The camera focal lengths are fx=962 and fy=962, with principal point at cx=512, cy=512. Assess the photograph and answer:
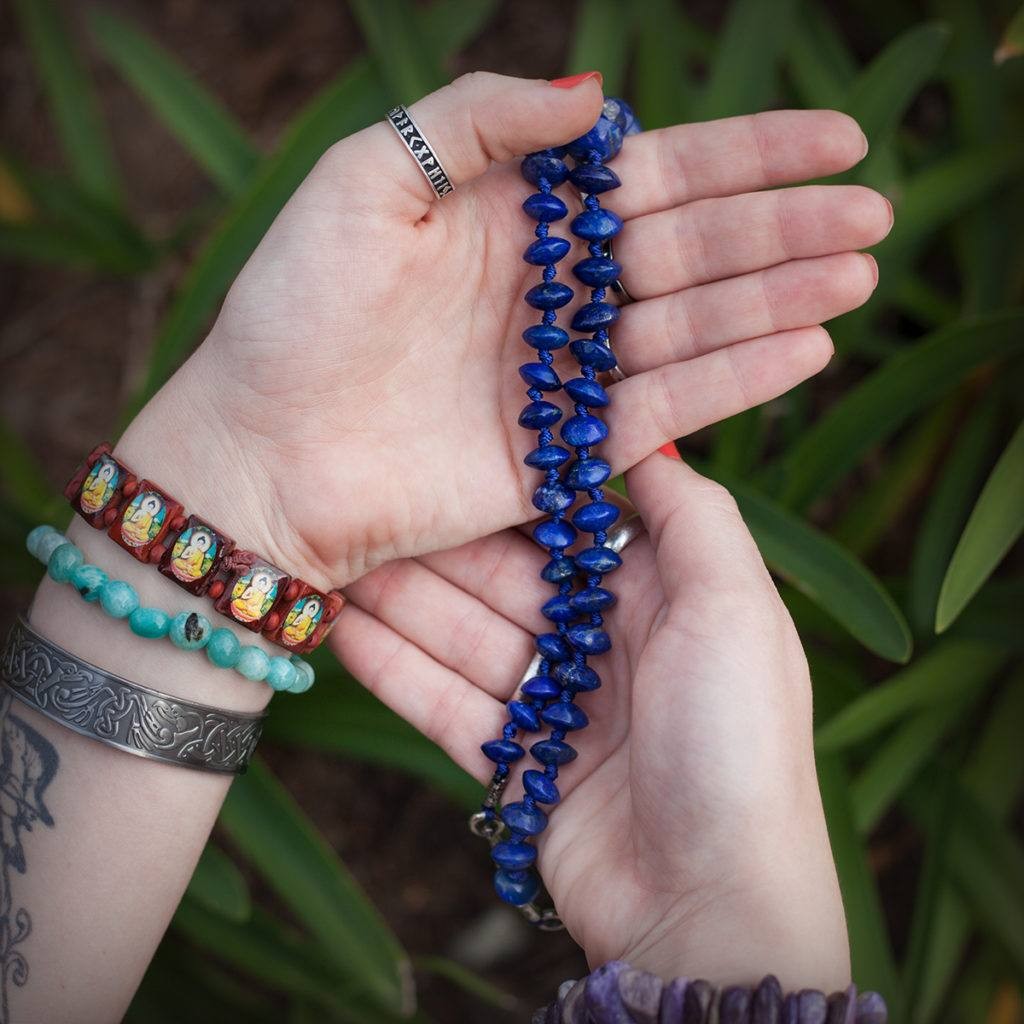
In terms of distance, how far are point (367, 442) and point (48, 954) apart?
64 centimetres

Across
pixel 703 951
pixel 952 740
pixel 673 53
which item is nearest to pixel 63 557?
pixel 703 951

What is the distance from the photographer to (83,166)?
1712 millimetres

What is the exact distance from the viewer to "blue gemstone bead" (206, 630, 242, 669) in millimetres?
1019

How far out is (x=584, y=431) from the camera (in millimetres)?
1034

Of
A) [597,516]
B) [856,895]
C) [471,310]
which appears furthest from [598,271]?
[856,895]

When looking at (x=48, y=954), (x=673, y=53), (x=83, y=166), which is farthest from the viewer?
(x=83, y=166)

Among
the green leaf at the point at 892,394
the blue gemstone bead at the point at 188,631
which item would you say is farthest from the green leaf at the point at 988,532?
the blue gemstone bead at the point at 188,631

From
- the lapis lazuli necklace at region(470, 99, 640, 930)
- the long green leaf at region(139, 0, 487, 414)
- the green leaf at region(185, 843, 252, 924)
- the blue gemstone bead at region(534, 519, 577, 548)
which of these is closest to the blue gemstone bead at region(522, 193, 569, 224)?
the lapis lazuli necklace at region(470, 99, 640, 930)

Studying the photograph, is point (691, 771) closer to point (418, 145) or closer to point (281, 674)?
point (281, 674)

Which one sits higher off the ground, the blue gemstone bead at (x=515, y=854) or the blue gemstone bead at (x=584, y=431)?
the blue gemstone bead at (x=584, y=431)

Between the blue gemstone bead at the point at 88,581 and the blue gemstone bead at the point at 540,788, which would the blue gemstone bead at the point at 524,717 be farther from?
the blue gemstone bead at the point at 88,581

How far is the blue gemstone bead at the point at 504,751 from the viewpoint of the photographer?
41.9 inches

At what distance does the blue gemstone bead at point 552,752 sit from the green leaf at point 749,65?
0.92m

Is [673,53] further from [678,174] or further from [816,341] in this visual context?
[816,341]
